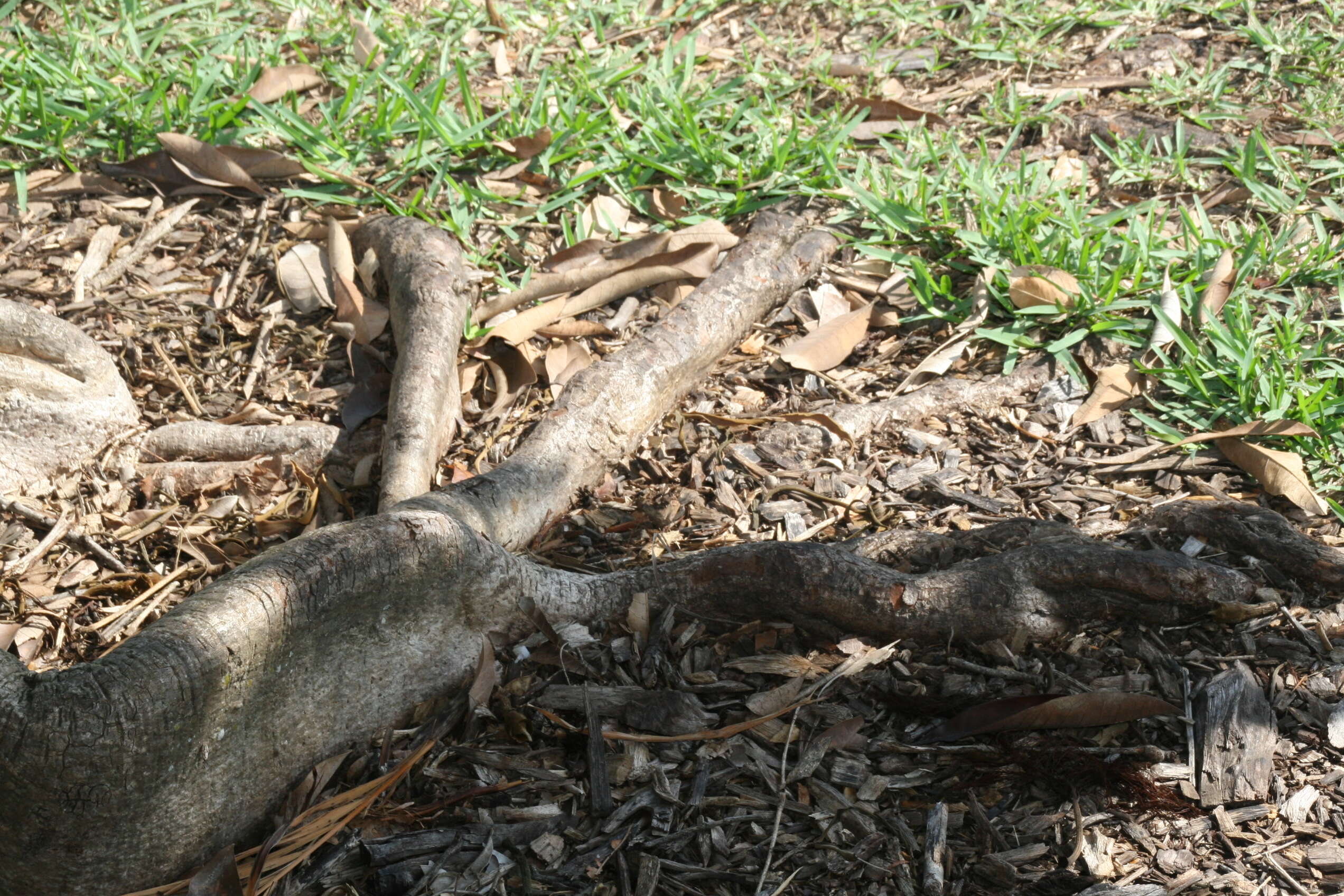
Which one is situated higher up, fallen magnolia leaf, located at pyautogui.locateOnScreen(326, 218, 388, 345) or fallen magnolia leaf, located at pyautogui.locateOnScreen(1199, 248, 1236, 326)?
fallen magnolia leaf, located at pyautogui.locateOnScreen(326, 218, 388, 345)

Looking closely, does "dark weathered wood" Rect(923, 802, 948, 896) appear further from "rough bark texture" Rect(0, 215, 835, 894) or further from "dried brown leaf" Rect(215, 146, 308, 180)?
"dried brown leaf" Rect(215, 146, 308, 180)

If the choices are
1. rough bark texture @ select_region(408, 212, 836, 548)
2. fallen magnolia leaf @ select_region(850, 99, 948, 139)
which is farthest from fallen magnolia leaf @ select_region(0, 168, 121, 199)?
fallen magnolia leaf @ select_region(850, 99, 948, 139)

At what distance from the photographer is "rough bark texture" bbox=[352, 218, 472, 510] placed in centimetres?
308

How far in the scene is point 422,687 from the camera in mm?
2551

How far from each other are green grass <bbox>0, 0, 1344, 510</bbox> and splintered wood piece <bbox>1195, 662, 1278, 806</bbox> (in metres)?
0.90

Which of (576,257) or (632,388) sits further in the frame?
(576,257)

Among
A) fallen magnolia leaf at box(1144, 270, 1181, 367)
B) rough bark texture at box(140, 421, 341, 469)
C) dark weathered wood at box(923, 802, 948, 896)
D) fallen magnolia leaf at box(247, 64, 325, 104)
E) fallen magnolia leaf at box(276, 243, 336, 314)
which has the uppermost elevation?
fallen magnolia leaf at box(247, 64, 325, 104)

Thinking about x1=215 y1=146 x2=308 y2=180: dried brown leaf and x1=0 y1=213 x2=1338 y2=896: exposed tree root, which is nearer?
x1=0 y1=213 x2=1338 y2=896: exposed tree root

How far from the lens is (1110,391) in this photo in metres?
3.40

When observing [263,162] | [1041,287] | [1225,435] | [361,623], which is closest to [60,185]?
[263,162]

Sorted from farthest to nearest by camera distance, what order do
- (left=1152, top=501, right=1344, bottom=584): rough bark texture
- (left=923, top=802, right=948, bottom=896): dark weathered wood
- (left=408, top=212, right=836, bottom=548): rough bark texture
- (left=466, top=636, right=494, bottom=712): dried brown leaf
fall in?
(left=408, top=212, right=836, bottom=548): rough bark texture < (left=1152, top=501, right=1344, bottom=584): rough bark texture < (left=466, top=636, right=494, bottom=712): dried brown leaf < (left=923, top=802, right=948, bottom=896): dark weathered wood

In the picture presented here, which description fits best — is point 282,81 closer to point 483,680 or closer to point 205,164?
point 205,164

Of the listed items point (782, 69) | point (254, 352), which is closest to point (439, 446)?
point (254, 352)

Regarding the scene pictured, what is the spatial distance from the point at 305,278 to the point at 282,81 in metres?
1.20
